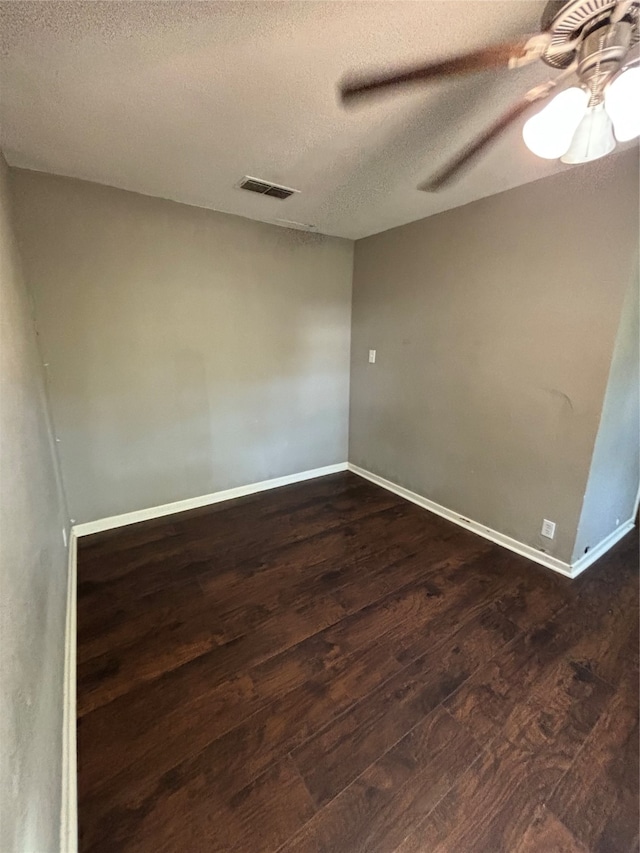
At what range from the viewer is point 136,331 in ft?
8.48

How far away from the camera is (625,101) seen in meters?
1.01

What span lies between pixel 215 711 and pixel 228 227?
9.79 ft

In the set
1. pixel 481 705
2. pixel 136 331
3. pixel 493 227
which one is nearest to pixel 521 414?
pixel 493 227

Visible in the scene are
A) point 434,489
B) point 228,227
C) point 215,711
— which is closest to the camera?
point 215,711

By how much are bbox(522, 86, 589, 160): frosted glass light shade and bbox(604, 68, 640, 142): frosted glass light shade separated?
0.07m

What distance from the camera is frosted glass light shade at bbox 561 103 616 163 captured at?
3.82 ft

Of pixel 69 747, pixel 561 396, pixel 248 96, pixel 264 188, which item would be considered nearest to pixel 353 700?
pixel 69 747

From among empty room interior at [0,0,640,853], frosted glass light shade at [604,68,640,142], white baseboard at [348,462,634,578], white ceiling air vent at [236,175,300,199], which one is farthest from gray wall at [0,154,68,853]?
white baseboard at [348,462,634,578]

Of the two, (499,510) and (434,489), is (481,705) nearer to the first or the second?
(499,510)

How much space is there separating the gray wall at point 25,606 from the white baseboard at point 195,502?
36.9 inches

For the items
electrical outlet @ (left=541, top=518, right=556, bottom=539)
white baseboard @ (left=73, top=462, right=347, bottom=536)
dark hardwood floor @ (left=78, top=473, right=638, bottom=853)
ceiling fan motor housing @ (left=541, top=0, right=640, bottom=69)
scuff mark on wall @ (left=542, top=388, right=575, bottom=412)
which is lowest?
dark hardwood floor @ (left=78, top=473, right=638, bottom=853)

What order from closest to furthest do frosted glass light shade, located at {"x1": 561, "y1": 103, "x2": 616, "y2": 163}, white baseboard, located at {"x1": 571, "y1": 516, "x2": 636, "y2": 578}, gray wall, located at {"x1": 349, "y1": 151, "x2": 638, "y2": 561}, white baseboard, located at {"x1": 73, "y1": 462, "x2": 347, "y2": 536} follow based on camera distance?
1. frosted glass light shade, located at {"x1": 561, "y1": 103, "x2": 616, "y2": 163}
2. gray wall, located at {"x1": 349, "y1": 151, "x2": 638, "y2": 561}
3. white baseboard, located at {"x1": 571, "y1": 516, "x2": 636, "y2": 578}
4. white baseboard, located at {"x1": 73, "y1": 462, "x2": 347, "y2": 536}

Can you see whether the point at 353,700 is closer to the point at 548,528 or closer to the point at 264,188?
the point at 548,528

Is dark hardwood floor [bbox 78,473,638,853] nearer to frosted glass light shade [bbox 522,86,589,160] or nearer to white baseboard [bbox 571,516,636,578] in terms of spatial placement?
white baseboard [bbox 571,516,636,578]
